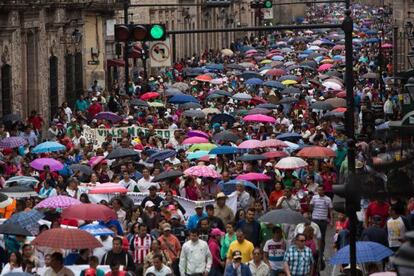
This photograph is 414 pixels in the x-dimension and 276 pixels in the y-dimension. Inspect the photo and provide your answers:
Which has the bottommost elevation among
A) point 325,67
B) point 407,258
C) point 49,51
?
point 325,67

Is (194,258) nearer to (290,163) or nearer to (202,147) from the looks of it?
(290,163)

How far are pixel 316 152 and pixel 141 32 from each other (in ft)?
13.7

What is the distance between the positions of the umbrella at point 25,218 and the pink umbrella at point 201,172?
5228 mm

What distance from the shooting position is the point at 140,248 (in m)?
17.8

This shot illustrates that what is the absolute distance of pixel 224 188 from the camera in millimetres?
22859

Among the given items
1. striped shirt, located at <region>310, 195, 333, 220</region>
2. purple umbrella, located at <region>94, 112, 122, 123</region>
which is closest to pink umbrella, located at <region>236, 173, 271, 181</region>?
striped shirt, located at <region>310, 195, 333, 220</region>

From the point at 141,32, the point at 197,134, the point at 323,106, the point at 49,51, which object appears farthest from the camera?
the point at 49,51

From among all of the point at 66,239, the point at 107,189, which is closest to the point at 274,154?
the point at 107,189

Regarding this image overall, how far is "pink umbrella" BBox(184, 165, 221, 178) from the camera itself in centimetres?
2316

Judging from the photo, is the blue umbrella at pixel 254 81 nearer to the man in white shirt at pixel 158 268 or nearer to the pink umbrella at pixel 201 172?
the pink umbrella at pixel 201 172

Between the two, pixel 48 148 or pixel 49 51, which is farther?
pixel 49 51

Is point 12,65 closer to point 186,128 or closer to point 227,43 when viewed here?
point 186,128

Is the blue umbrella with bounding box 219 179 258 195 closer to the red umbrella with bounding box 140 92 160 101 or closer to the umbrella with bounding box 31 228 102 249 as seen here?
the umbrella with bounding box 31 228 102 249

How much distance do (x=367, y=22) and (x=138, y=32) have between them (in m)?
98.2
